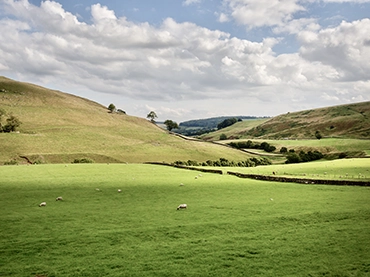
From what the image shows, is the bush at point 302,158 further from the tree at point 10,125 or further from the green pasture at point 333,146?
the tree at point 10,125

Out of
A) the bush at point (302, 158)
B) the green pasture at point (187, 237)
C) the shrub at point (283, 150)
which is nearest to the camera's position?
the green pasture at point (187, 237)

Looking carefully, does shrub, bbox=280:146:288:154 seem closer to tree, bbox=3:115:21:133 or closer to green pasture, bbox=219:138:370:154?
green pasture, bbox=219:138:370:154

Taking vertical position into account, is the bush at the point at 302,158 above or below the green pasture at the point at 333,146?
below

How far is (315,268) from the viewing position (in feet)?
34.7

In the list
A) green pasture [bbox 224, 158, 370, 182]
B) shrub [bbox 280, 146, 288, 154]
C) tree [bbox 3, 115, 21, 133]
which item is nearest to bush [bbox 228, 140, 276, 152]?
shrub [bbox 280, 146, 288, 154]

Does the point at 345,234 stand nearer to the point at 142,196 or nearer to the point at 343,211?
the point at 343,211

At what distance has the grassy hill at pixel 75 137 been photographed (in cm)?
8712

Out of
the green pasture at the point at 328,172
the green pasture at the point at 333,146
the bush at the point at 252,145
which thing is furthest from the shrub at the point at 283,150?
the green pasture at the point at 328,172

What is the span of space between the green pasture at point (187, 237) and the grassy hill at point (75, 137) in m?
66.5

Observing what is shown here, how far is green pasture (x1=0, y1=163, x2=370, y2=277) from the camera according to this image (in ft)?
35.3

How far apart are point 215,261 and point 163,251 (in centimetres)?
207

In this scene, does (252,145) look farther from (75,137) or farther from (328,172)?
(328,172)

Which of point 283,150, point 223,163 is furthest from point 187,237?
point 283,150

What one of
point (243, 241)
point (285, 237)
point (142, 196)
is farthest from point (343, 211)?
point (142, 196)
